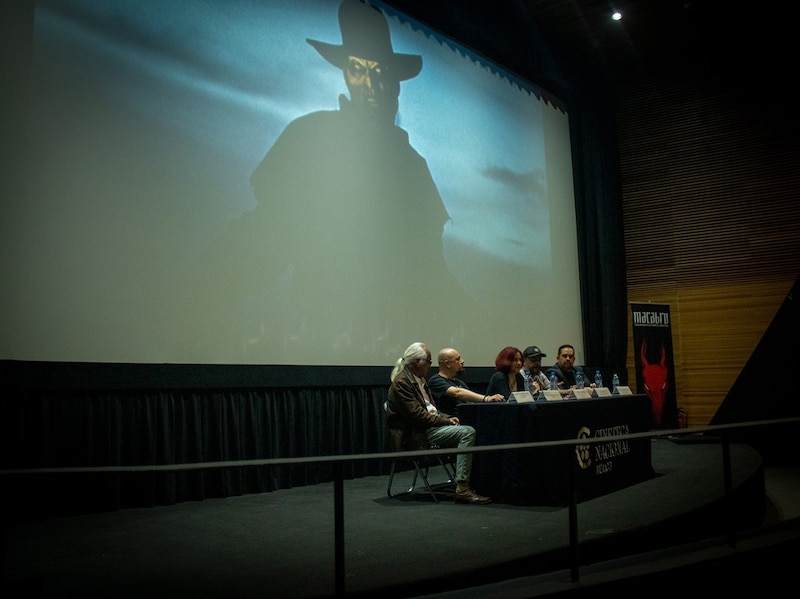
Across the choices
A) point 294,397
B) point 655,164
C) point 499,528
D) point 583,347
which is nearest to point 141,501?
point 294,397

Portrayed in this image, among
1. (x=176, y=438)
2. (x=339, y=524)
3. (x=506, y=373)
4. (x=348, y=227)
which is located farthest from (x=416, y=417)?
(x=339, y=524)

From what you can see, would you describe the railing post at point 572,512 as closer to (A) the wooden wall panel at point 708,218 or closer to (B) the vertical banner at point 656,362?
(B) the vertical banner at point 656,362

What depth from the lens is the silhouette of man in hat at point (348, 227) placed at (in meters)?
4.59

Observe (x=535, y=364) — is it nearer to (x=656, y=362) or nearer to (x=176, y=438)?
(x=176, y=438)

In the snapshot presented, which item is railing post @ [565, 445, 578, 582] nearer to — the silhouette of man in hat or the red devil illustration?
the silhouette of man in hat

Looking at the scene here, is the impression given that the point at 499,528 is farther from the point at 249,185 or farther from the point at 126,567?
the point at 249,185

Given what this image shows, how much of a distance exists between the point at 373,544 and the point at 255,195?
261 centimetres

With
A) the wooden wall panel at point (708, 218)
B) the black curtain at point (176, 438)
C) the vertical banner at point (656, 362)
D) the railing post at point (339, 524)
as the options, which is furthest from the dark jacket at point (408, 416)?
the wooden wall panel at point (708, 218)

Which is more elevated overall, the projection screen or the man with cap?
the projection screen

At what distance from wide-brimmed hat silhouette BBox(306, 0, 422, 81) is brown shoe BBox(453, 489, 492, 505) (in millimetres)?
3349

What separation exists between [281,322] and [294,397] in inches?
21.3

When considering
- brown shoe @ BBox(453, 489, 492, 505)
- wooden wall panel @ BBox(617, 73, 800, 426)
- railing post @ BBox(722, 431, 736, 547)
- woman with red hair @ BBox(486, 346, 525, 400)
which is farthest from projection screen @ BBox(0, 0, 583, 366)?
railing post @ BBox(722, 431, 736, 547)

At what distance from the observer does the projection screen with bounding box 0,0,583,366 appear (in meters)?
3.65

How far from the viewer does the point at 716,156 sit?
795 cm
